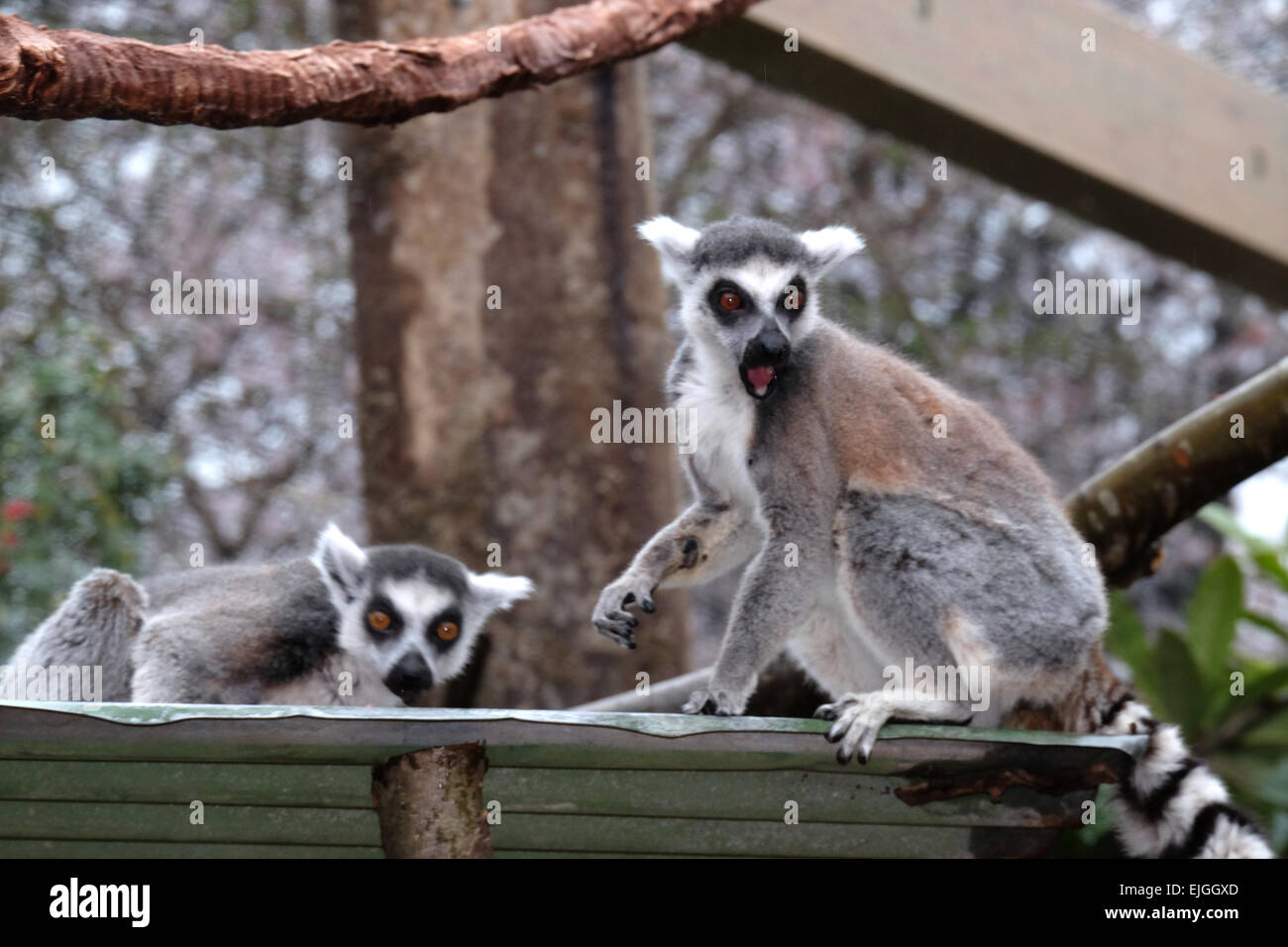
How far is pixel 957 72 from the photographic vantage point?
4.70m

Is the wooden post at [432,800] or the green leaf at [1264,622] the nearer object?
the wooden post at [432,800]

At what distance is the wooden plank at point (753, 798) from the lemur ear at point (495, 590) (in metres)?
1.18

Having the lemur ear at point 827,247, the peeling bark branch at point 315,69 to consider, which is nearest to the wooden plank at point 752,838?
the lemur ear at point 827,247

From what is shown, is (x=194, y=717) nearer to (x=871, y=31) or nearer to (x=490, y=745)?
(x=490, y=745)

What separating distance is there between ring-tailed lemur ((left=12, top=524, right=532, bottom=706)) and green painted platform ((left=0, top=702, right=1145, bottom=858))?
71 cm

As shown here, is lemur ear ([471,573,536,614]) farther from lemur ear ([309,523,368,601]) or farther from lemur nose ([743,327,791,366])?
lemur nose ([743,327,791,366])

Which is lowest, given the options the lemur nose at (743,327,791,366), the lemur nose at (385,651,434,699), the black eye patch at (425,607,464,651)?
the lemur nose at (385,651,434,699)

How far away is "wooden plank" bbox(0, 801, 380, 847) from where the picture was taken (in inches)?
103

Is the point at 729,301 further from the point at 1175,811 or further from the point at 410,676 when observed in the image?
the point at 1175,811

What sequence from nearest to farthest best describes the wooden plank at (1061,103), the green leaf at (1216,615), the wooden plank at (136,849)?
the wooden plank at (136,849) → the wooden plank at (1061,103) → the green leaf at (1216,615)

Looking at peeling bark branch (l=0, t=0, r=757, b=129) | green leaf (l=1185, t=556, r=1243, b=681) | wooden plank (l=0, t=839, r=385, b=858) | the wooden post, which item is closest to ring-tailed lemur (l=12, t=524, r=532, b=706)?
wooden plank (l=0, t=839, r=385, b=858)

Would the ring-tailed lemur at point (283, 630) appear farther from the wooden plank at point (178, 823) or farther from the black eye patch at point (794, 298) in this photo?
the black eye patch at point (794, 298)

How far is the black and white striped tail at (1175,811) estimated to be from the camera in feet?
9.77
